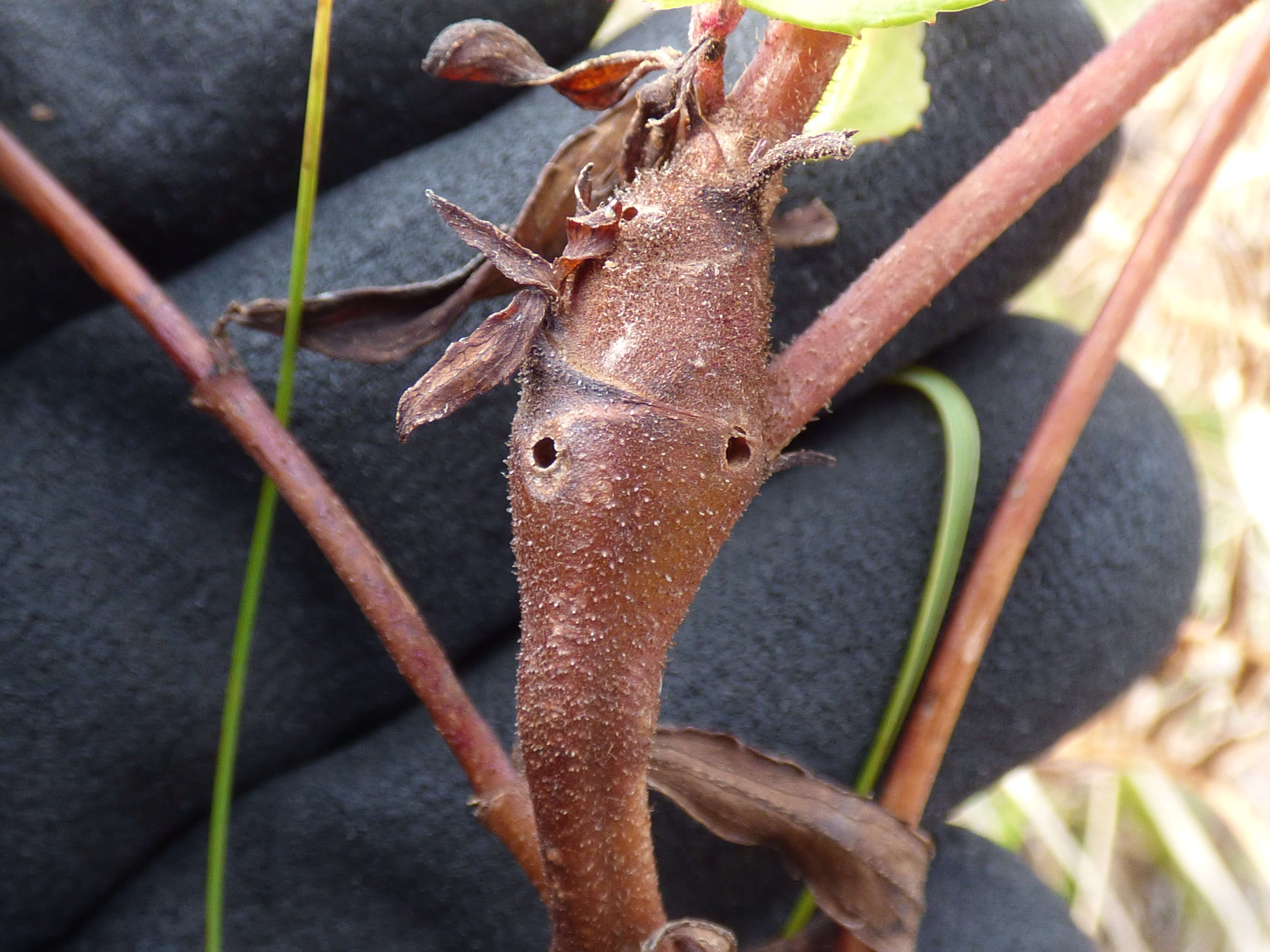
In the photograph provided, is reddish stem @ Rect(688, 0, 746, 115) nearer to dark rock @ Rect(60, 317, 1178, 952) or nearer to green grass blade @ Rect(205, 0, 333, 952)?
green grass blade @ Rect(205, 0, 333, 952)

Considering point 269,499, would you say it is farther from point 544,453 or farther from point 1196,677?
point 1196,677

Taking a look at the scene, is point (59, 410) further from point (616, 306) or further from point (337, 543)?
point (616, 306)

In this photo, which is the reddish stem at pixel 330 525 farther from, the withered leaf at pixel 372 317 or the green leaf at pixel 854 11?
the green leaf at pixel 854 11

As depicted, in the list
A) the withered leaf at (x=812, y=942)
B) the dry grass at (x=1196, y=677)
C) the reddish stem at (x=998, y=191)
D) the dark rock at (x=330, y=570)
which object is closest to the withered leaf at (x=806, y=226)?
the reddish stem at (x=998, y=191)

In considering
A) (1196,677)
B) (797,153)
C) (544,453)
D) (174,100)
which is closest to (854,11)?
(797,153)

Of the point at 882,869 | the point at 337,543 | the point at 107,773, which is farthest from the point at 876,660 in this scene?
the point at 107,773
